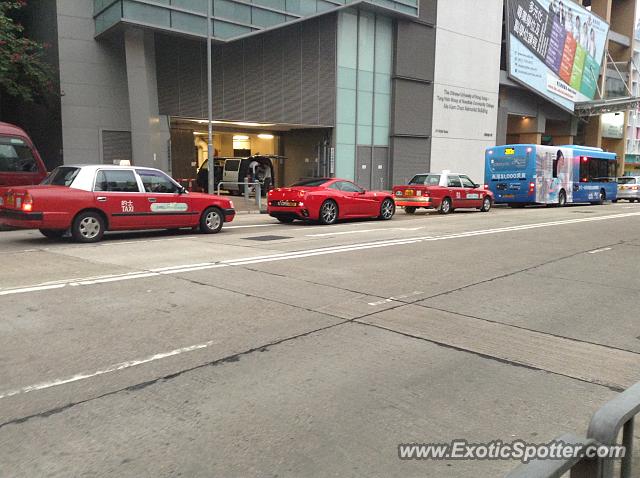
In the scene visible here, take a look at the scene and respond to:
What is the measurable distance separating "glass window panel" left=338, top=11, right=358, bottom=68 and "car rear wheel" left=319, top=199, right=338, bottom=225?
1597cm

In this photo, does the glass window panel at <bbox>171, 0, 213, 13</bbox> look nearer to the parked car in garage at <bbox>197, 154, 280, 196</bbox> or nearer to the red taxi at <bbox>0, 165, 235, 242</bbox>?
the parked car in garage at <bbox>197, 154, 280, 196</bbox>

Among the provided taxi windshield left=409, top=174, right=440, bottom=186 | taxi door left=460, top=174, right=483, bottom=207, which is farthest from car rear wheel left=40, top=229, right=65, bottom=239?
taxi door left=460, top=174, right=483, bottom=207

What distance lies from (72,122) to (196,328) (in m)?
20.7

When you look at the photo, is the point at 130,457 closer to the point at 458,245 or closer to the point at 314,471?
the point at 314,471

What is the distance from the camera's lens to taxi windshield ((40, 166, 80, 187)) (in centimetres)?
1155

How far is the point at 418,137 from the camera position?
34188 mm

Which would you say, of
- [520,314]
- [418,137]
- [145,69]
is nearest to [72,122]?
[145,69]

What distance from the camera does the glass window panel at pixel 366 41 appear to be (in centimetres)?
3091

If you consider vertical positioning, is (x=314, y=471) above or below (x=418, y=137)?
below

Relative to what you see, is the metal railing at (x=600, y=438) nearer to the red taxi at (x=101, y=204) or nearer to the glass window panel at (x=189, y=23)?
the red taxi at (x=101, y=204)

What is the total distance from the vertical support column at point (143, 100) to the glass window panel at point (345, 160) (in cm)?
1007

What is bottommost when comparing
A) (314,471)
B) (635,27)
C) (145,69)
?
(314,471)

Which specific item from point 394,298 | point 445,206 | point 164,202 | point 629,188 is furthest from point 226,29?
point 629,188

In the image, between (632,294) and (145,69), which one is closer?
(632,294)
